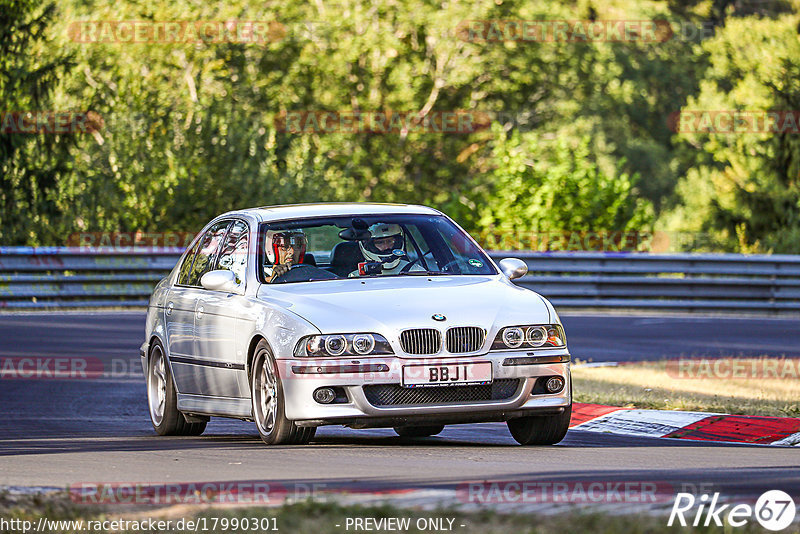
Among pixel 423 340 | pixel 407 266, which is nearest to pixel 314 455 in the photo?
pixel 423 340

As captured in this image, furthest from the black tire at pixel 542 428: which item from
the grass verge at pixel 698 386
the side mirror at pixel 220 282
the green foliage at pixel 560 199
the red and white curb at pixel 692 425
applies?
the green foliage at pixel 560 199

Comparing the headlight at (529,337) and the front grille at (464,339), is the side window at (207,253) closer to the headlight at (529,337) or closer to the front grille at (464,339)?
the front grille at (464,339)

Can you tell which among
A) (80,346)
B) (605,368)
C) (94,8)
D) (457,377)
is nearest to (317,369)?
(457,377)

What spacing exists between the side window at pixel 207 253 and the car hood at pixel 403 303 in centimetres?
129

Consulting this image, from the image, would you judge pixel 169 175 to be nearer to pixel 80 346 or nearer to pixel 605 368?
pixel 80 346

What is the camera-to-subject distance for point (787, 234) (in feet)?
114

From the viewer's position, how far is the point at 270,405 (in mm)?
9836

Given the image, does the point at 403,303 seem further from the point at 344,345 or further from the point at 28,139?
the point at 28,139

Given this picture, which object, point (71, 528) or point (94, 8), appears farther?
point (94, 8)

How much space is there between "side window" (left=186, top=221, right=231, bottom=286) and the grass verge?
3578 mm

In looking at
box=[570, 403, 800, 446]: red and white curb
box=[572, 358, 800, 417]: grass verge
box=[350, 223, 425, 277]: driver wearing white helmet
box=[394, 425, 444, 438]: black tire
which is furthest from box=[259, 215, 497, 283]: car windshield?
box=[572, 358, 800, 417]: grass verge

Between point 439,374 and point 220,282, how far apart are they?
1848 mm

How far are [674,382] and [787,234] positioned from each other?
68.2 ft

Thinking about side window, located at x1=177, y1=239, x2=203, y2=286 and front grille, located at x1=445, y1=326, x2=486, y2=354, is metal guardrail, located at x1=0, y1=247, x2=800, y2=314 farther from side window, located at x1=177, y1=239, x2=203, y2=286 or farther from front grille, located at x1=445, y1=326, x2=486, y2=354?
front grille, located at x1=445, y1=326, x2=486, y2=354
